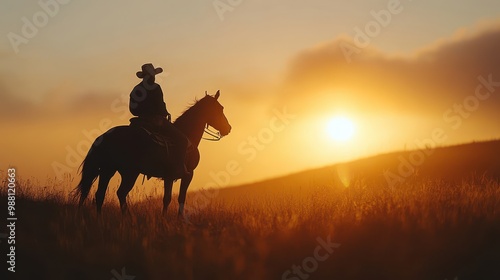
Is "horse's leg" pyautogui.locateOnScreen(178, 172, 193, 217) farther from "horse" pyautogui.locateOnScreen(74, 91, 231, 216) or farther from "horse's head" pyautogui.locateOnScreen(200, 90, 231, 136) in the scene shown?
"horse's head" pyautogui.locateOnScreen(200, 90, 231, 136)

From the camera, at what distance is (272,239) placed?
8789 millimetres

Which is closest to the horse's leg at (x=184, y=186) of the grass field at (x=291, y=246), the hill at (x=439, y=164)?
the grass field at (x=291, y=246)

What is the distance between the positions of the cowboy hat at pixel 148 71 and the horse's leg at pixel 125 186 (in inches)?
88.2

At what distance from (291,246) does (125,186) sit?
5513mm

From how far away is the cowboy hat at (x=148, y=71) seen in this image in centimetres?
1283

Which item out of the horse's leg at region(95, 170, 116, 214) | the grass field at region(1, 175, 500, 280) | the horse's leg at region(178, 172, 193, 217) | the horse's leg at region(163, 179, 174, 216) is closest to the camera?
the grass field at region(1, 175, 500, 280)

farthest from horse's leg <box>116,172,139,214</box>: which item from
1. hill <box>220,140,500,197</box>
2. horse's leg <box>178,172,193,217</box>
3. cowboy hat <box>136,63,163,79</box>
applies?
hill <box>220,140,500,197</box>

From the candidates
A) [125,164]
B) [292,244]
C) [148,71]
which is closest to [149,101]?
[148,71]

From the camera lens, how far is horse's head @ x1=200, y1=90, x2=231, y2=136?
14719 millimetres

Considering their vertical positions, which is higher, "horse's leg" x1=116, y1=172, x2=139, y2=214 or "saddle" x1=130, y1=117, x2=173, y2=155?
"saddle" x1=130, y1=117, x2=173, y2=155

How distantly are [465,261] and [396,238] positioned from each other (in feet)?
3.34

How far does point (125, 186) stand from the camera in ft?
42.7

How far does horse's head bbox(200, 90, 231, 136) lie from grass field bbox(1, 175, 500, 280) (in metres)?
4.23

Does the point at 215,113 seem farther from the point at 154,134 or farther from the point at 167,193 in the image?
the point at 167,193
